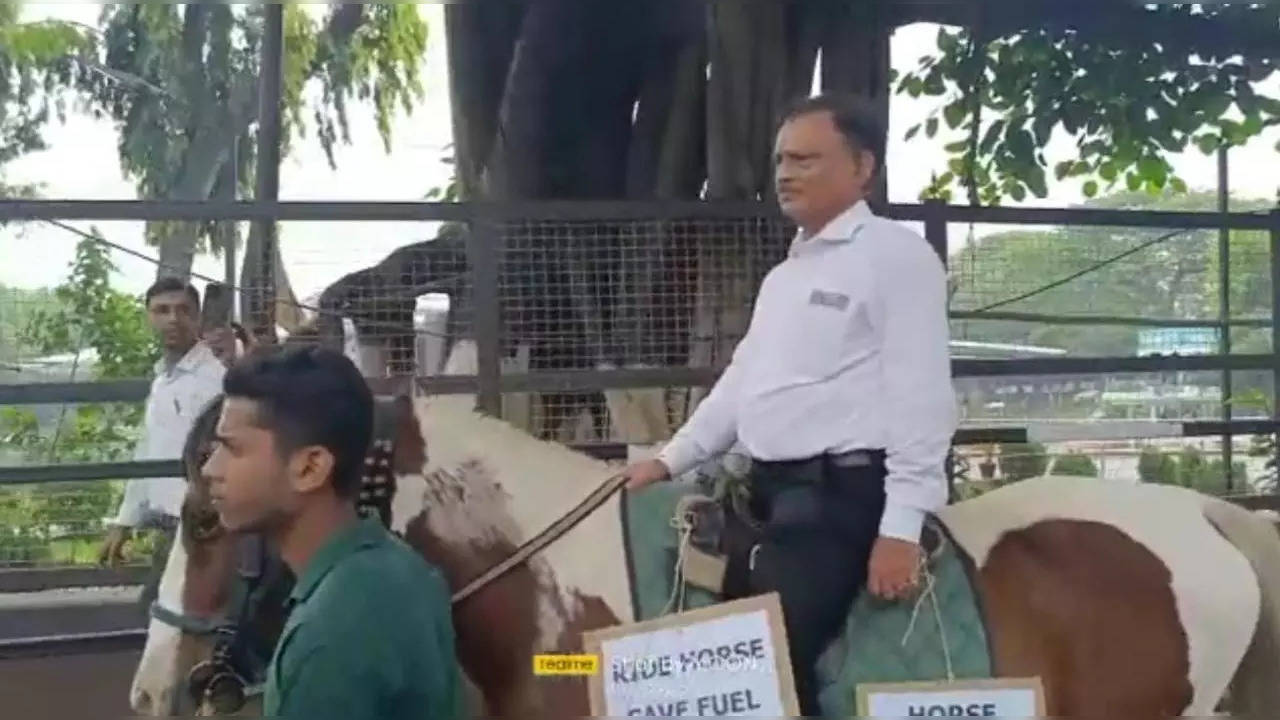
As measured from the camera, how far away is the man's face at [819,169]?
10.0 ft

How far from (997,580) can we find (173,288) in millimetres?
3136

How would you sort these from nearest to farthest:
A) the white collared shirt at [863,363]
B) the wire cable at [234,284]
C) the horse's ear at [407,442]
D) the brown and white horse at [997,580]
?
the white collared shirt at [863,363]
the brown and white horse at [997,580]
the horse's ear at [407,442]
the wire cable at [234,284]

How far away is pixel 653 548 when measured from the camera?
10.3 ft

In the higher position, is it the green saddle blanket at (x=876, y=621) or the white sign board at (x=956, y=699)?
the green saddle blanket at (x=876, y=621)

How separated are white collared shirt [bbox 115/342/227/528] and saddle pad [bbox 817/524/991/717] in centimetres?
271

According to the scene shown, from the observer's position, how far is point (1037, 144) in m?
6.76

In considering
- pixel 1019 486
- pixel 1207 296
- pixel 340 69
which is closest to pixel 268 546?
pixel 1019 486

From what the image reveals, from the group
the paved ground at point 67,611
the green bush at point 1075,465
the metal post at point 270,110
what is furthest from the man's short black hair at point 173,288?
the green bush at point 1075,465

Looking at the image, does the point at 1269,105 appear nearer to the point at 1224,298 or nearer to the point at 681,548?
the point at 1224,298

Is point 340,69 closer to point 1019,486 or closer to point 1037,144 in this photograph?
point 1037,144

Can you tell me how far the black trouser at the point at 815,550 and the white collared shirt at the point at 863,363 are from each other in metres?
0.05

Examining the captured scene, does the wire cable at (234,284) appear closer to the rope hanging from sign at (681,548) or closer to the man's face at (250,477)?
the rope hanging from sign at (681,548)

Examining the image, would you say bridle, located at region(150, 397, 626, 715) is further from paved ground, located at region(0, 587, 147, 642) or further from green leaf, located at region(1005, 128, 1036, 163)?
green leaf, located at region(1005, 128, 1036, 163)

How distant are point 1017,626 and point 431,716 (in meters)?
1.80
